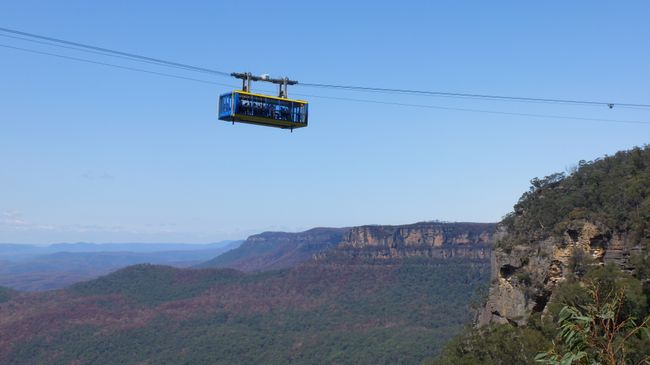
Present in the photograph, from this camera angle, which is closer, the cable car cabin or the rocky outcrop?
the cable car cabin

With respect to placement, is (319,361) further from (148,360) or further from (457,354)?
(457,354)

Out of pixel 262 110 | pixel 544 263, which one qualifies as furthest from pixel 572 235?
pixel 262 110

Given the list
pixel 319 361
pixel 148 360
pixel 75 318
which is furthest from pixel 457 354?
pixel 75 318

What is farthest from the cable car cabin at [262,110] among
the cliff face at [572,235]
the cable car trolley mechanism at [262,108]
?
the cliff face at [572,235]

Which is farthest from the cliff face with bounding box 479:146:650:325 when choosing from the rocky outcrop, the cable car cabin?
the cable car cabin

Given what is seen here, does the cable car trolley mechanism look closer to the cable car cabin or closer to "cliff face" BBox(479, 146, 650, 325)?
the cable car cabin

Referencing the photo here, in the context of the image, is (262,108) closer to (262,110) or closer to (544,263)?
(262,110)

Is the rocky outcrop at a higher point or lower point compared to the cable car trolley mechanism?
lower

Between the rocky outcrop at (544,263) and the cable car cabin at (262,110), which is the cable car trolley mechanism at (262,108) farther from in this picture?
the rocky outcrop at (544,263)
